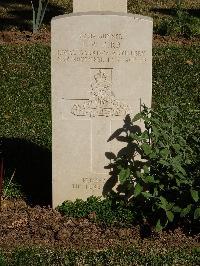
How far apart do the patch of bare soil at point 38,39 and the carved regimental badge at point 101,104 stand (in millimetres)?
5972

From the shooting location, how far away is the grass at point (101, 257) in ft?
16.5

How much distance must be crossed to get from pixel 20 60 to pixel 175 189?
5.93 metres

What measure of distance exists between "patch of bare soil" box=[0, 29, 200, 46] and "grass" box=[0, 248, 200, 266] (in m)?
6.90

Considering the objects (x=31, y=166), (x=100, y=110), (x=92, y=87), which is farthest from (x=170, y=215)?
(x=31, y=166)

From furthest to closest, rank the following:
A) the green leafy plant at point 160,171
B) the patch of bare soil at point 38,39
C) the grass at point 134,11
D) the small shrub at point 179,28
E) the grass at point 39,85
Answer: the grass at point 134,11
the small shrub at point 179,28
the patch of bare soil at point 38,39
the grass at point 39,85
the green leafy plant at point 160,171

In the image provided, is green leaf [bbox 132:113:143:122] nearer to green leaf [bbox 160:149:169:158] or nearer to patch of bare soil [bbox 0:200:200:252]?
green leaf [bbox 160:149:169:158]

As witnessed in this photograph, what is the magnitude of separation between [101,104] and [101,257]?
1369 millimetres

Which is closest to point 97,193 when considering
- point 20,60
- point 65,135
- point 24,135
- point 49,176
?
point 65,135

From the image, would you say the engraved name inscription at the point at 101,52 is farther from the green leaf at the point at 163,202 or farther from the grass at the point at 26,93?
the grass at the point at 26,93

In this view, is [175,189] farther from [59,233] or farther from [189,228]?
[59,233]

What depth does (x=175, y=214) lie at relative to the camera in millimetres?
A: 5613

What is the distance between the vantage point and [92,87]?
5.71 meters

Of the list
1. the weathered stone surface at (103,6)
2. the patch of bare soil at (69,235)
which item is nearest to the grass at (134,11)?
the weathered stone surface at (103,6)

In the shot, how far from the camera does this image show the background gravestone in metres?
5.54
